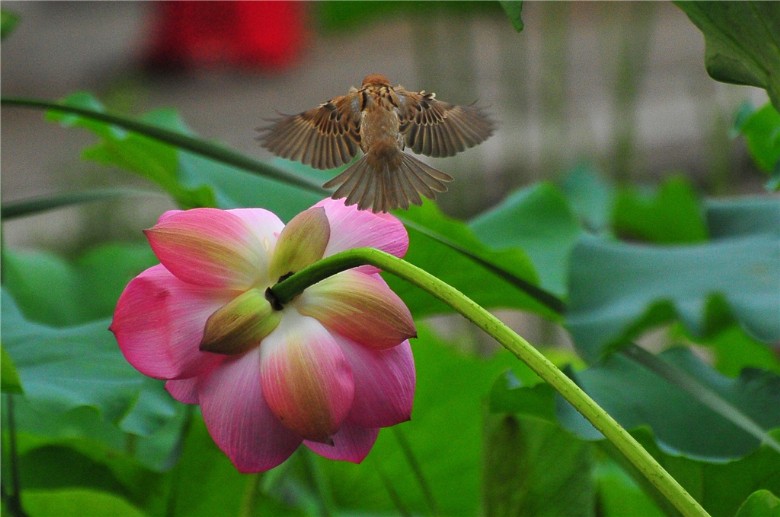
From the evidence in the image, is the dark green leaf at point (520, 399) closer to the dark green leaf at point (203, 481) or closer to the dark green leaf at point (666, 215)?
the dark green leaf at point (203, 481)

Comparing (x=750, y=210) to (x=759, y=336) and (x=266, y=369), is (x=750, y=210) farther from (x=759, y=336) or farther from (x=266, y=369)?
(x=266, y=369)

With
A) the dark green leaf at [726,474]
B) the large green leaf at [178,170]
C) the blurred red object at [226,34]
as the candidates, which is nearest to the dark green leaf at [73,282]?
the large green leaf at [178,170]

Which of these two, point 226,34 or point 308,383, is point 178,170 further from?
point 226,34


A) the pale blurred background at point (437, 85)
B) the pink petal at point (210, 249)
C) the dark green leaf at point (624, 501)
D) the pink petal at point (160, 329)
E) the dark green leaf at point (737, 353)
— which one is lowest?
the pale blurred background at point (437, 85)

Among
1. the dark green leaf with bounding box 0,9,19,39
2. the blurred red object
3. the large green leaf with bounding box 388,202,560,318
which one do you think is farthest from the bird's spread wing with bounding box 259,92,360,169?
the blurred red object

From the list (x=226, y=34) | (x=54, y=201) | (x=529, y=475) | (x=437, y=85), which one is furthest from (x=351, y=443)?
(x=226, y=34)
